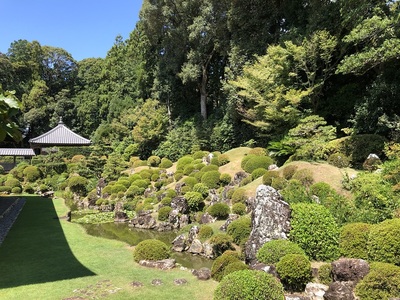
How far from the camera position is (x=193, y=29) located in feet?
84.7

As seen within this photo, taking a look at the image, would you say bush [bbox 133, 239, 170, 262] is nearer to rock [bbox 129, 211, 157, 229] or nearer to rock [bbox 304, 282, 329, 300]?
rock [bbox 304, 282, 329, 300]

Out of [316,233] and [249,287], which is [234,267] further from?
[316,233]

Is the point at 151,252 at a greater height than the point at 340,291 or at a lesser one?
lesser

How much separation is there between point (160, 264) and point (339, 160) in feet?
28.3

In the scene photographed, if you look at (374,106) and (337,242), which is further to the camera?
(374,106)

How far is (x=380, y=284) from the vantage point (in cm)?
536

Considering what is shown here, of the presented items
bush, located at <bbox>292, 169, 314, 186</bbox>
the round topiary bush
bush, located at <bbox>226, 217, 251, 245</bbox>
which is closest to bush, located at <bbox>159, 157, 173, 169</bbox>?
bush, located at <bbox>292, 169, 314, 186</bbox>

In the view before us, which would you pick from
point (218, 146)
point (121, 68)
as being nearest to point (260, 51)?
point (218, 146)

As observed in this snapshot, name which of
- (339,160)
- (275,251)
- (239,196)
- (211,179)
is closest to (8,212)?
(211,179)

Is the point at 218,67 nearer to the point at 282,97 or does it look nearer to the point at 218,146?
the point at 218,146

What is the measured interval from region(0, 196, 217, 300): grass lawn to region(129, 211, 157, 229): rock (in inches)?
123

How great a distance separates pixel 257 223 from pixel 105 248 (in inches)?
204

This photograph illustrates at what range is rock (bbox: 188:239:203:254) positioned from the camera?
10.3 m

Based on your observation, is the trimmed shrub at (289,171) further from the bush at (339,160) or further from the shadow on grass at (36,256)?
the shadow on grass at (36,256)
